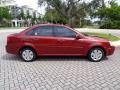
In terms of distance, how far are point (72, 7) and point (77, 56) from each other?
16.3 m

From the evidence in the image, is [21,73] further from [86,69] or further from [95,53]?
[95,53]

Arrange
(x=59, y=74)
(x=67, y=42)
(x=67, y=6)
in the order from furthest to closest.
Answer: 1. (x=67, y=6)
2. (x=67, y=42)
3. (x=59, y=74)

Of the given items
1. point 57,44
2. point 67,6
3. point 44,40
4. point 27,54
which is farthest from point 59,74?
point 67,6

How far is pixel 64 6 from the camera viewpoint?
86.4 ft

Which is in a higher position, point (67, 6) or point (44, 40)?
point (67, 6)

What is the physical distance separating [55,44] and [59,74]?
2434mm

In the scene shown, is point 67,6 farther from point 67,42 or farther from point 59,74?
point 59,74

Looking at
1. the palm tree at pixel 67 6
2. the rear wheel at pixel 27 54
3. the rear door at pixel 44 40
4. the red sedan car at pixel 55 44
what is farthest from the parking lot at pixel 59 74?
the palm tree at pixel 67 6

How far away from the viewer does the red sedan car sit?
966cm

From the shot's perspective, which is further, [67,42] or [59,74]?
[67,42]

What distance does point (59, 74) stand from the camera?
7.44m

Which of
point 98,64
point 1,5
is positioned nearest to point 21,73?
point 98,64

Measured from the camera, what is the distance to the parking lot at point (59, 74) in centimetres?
620

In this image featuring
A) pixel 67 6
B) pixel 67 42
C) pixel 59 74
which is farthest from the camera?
pixel 67 6
